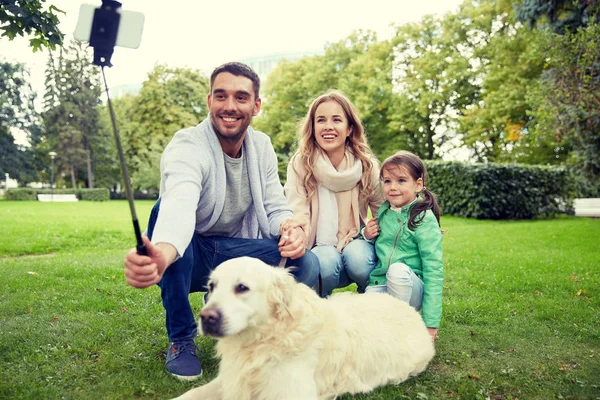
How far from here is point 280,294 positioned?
272cm

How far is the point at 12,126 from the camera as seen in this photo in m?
44.2

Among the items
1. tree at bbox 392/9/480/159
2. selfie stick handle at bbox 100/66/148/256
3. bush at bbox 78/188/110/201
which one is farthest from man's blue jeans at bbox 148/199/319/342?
bush at bbox 78/188/110/201

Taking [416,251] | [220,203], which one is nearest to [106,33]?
[220,203]

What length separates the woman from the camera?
4434 mm

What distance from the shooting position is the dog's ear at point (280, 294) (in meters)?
2.70

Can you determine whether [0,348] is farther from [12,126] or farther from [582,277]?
[12,126]

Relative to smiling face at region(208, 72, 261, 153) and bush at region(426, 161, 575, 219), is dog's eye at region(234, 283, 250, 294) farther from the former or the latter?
bush at region(426, 161, 575, 219)

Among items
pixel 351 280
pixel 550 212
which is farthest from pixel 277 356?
pixel 550 212

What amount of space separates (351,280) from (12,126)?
161 ft

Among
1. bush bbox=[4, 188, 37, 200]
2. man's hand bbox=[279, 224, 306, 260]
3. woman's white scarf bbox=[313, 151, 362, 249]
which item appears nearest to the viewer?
man's hand bbox=[279, 224, 306, 260]

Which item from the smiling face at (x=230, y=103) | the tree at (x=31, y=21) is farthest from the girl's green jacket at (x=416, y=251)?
the tree at (x=31, y=21)

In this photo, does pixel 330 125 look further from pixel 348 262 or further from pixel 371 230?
pixel 348 262

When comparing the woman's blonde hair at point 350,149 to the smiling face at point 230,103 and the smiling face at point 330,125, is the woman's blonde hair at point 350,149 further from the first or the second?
the smiling face at point 230,103

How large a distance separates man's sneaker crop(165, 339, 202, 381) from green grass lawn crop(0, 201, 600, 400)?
0.23 feet
